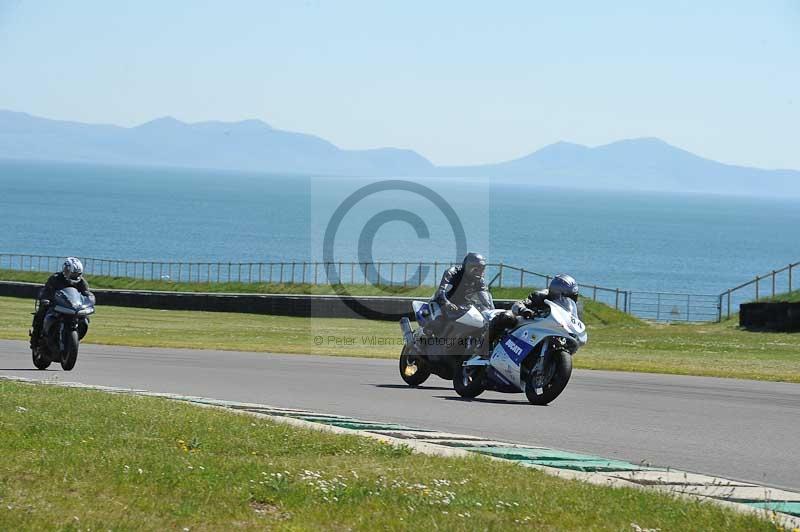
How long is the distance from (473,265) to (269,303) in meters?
31.0

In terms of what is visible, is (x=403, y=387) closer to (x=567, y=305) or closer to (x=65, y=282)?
(x=567, y=305)

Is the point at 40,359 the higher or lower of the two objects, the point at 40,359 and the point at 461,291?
the lower

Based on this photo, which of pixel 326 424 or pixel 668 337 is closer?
pixel 326 424

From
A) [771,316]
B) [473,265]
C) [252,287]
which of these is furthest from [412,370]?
[252,287]

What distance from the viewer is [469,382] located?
16.6 metres

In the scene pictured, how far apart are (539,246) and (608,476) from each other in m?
166

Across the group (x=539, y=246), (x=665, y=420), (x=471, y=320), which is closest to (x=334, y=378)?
(x=471, y=320)

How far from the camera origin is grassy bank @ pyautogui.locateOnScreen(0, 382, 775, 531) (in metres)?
7.57

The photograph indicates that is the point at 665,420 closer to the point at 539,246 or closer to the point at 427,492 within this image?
the point at 427,492

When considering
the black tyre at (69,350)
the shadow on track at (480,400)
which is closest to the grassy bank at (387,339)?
the shadow on track at (480,400)

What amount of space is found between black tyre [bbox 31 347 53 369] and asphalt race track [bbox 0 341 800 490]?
0.43 ft

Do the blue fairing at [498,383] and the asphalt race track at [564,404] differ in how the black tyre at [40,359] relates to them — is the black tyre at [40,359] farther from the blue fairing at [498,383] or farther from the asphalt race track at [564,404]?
the blue fairing at [498,383]

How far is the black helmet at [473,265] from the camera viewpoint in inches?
648

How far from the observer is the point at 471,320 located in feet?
54.0
